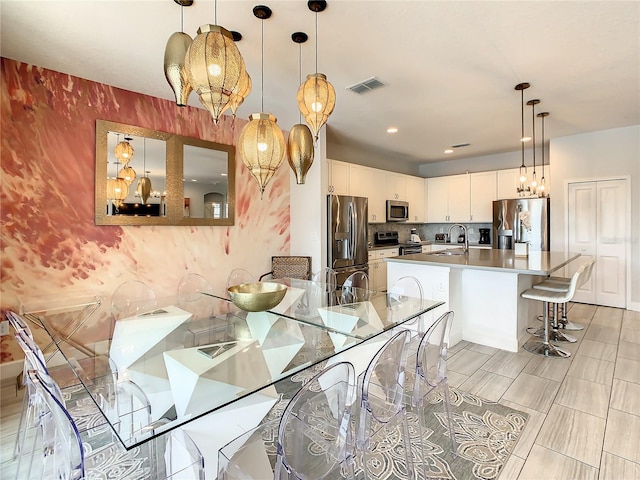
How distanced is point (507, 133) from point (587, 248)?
7.34ft

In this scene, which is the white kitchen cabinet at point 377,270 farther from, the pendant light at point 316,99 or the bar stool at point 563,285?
the pendant light at point 316,99

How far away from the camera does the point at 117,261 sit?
3.24m

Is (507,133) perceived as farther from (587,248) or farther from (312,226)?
(312,226)

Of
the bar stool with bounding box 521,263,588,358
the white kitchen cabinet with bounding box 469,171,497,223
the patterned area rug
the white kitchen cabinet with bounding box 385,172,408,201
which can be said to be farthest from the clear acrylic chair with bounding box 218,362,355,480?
the white kitchen cabinet with bounding box 469,171,497,223

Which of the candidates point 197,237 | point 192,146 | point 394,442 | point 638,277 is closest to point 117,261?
point 197,237

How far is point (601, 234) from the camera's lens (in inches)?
194

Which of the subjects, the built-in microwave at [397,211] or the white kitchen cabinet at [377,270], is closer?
the white kitchen cabinet at [377,270]

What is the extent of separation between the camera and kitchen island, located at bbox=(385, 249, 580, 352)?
3297 millimetres

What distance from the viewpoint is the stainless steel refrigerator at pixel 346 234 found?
4598mm

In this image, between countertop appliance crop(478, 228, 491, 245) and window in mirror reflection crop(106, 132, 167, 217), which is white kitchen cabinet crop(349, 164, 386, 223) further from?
window in mirror reflection crop(106, 132, 167, 217)

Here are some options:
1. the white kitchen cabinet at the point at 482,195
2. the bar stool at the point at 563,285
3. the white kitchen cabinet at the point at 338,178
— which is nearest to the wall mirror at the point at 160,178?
the white kitchen cabinet at the point at 338,178

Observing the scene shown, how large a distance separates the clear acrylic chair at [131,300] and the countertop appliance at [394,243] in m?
4.33

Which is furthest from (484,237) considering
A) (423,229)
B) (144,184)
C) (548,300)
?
(144,184)

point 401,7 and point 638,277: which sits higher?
point 401,7
